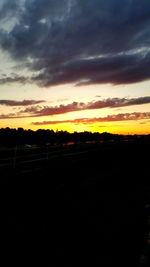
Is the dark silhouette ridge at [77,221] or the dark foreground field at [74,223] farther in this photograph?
the dark silhouette ridge at [77,221]

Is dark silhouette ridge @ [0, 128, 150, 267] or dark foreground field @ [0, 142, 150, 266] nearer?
dark foreground field @ [0, 142, 150, 266]

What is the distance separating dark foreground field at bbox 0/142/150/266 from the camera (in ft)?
24.4

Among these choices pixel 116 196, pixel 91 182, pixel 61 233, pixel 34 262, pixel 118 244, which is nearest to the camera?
pixel 34 262

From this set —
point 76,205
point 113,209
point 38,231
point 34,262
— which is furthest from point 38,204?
point 34,262

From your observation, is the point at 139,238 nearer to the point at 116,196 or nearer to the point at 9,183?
the point at 116,196

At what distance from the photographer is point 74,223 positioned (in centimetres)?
1002

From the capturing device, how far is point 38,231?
357 inches

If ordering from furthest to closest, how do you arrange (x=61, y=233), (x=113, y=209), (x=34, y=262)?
1. (x=113, y=209)
2. (x=61, y=233)
3. (x=34, y=262)

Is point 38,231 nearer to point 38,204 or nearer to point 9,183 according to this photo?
point 38,204

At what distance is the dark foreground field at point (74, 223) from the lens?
293 inches

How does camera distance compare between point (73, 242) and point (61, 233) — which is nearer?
point (73, 242)

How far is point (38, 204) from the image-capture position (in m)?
12.7

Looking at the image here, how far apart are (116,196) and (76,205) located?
9.46 ft

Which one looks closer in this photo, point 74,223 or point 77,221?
point 74,223
